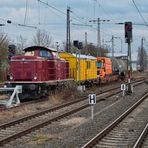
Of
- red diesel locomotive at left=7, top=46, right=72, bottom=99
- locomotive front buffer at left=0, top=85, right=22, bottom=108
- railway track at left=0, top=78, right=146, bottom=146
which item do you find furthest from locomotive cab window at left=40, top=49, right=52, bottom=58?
railway track at left=0, top=78, right=146, bottom=146

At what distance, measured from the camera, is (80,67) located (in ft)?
129

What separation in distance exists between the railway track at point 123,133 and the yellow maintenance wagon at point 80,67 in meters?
17.0

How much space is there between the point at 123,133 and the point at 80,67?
79.2 feet

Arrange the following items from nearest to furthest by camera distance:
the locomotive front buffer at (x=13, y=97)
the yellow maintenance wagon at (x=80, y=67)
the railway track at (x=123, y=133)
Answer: the railway track at (x=123, y=133) < the locomotive front buffer at (x=13, y=97) < the yellow maintenance wagon at (x=80, y=67)

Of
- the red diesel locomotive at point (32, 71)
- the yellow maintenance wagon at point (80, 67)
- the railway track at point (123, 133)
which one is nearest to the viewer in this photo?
the railway track at point (123, 133)

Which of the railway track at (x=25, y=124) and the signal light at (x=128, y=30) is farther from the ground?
the signal light at (x=128, y=30)

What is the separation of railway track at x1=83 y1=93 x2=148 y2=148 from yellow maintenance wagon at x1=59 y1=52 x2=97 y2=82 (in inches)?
669

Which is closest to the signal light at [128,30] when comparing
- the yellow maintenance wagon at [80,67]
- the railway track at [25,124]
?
the yellow maintenance wagon at [80,67]

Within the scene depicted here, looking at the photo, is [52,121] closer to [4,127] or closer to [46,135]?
[4,127]

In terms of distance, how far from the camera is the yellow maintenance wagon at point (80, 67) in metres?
38.0

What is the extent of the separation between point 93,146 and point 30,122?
6195 mm

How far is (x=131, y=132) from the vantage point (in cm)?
1552

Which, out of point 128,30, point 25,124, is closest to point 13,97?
point 25,124

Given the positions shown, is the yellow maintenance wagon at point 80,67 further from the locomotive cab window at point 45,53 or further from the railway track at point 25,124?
the railway track at point 25,124
